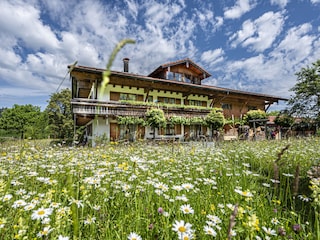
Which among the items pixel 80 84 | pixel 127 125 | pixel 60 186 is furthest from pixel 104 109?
pixel 60 186

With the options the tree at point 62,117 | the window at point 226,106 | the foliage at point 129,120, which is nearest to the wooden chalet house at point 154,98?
the window at point 226,106

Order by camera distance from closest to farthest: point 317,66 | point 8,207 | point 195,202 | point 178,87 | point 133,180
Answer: point 8,207 → point 195,202 → point 133,180 → point 178,87 → point 317,66

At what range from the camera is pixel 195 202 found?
6.34ft

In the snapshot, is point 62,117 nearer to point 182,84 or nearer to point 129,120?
point 129,120

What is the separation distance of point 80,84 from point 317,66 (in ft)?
90.3

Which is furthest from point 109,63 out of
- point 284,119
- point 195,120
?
point 284,119

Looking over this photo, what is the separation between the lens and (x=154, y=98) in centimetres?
1912

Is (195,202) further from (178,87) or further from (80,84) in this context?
(178,87)

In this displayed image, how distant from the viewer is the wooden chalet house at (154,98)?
1427cm

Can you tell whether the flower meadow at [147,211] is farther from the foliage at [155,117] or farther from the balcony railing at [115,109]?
the foliage at [155,117]

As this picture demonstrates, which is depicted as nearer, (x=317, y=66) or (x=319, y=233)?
(x=319, y=233)

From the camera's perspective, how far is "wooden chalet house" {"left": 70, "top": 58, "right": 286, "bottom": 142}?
1427 centimetres

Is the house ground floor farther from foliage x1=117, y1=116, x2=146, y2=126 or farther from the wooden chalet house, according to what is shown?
foliage x1=117, y1=116, x2=146, y2=126

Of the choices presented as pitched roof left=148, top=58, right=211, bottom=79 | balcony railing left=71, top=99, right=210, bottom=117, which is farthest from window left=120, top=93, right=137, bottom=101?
pitched roof left=148, top=58, right=211, bottom=79
